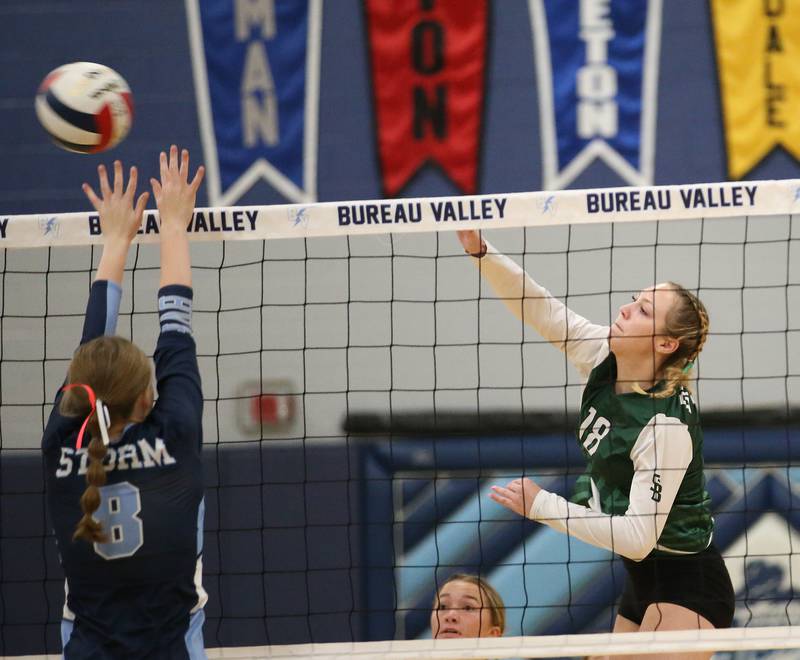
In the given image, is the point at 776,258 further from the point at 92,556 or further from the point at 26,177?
the point at 92,556

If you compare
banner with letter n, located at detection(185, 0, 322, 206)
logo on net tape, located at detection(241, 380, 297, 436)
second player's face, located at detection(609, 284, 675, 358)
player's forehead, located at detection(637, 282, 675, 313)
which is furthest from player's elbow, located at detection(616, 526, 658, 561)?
banner with letter n, located at detection(185, 0, 322, 206)

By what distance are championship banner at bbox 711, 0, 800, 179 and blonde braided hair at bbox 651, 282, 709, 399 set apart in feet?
10.4

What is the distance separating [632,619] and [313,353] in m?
3.36

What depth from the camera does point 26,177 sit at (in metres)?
7.18

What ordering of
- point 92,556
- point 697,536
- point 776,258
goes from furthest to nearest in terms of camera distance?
point 776,258, point 697,536, point 92,556

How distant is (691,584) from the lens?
390cm

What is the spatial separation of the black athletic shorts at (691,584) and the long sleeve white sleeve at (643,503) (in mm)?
223

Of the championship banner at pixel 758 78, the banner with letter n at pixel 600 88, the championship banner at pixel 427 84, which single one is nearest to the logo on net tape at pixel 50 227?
the championship banner at pixel 427 84

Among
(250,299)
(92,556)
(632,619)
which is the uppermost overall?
(250,299)

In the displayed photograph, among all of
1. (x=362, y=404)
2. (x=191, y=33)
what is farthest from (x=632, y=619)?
(x=191, y=33)

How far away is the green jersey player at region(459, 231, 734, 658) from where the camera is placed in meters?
3.72

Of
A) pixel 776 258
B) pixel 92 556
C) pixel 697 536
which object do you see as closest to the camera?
pixel 92 556

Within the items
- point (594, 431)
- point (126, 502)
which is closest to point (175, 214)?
point (126, 502)

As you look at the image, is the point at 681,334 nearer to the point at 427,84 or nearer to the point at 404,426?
the point at 404,426
